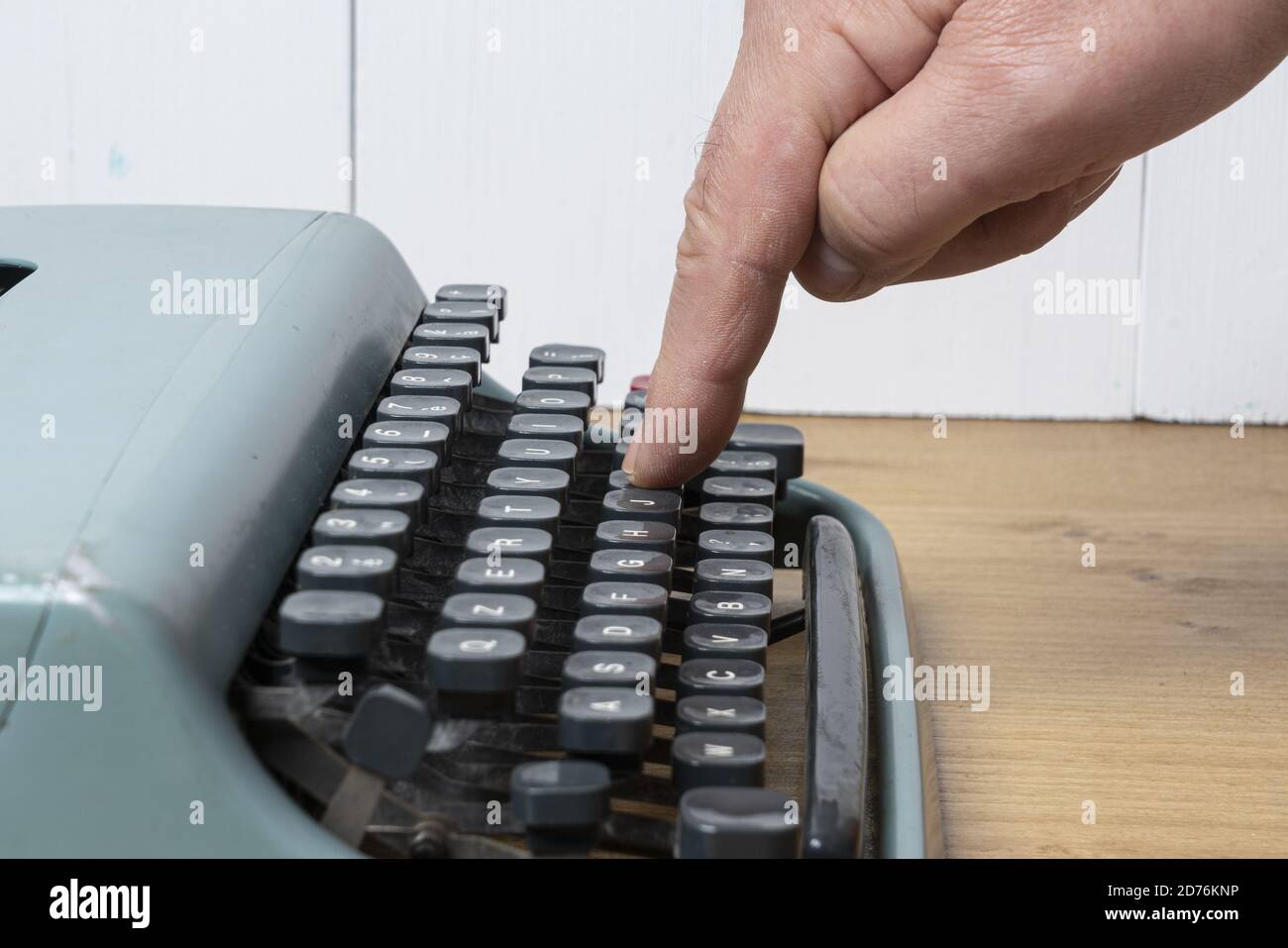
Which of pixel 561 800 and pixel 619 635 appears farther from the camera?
pixel 619 635

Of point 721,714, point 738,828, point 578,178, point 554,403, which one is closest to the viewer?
point 738,828

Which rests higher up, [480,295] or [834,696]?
[480,295]

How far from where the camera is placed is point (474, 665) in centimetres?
56

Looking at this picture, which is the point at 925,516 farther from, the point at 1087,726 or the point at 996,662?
the point at 1087,726

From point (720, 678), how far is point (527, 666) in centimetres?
13

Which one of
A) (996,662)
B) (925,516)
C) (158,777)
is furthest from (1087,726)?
(158,777)

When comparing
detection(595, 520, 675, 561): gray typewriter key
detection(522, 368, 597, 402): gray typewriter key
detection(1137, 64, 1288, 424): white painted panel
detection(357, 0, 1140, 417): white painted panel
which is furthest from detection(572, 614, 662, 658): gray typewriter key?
detection(1137, 64, 1288, 424): white painted panel

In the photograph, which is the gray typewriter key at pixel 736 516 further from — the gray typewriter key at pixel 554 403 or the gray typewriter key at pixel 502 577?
the gray typewriter key at pixel 502 577

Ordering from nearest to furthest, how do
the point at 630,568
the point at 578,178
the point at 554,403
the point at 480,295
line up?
the point at 630,568 < the point at 554,403 < the point at 480,295 < the point at 578,178

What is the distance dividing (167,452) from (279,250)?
0.34 metres

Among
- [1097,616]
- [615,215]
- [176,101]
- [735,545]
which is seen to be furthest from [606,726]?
[176,101]

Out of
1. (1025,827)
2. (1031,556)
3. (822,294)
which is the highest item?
(822,294)

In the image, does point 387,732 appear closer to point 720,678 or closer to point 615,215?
point 720,678
